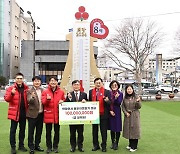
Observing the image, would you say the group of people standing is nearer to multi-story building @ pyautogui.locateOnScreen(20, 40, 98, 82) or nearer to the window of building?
multi-story building @ pyautogui.locateOnScreen(20, 40, 98, 82)

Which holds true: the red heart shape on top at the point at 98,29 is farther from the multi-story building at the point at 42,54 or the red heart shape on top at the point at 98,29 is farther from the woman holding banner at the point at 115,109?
the multi-story building at the point at 42,54

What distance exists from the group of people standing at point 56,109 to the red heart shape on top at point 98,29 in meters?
8.80

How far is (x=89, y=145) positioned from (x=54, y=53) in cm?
5953

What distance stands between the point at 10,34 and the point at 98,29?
202ft

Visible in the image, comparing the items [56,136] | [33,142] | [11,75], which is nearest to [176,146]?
[56,136]

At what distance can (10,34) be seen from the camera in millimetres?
73812

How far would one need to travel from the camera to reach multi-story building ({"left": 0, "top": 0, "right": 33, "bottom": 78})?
68438mm

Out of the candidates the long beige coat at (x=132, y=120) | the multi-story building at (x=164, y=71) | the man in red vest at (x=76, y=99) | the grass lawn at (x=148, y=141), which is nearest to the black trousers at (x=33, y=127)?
the grass lawn at (x=148, y=141)

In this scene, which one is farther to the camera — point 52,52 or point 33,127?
point 52,52

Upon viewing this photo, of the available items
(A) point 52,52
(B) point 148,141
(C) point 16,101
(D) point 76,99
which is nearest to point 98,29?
(B) point 148,141

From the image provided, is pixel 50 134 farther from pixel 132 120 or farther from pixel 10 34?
pixel 10 34

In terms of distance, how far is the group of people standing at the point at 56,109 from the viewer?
6648 mm

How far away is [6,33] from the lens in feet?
231

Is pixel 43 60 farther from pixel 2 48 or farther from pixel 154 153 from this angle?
pixel 154 153
